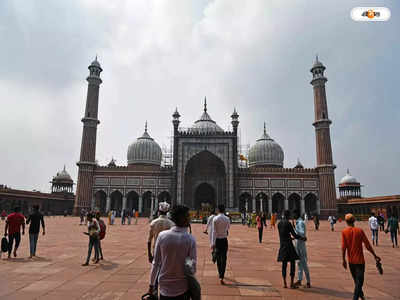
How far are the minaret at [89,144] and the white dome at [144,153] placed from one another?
25.1 ft

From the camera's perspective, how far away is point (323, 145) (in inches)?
1565

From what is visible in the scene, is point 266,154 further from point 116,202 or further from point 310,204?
point 116,202

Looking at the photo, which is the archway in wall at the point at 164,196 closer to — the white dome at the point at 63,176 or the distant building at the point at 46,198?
the distant building at the point at 46,198

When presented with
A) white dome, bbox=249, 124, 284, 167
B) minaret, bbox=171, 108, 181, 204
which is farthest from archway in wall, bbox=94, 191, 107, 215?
white dome, bbox=249, 124, 284, 167

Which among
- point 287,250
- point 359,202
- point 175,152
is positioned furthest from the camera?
point 359,202

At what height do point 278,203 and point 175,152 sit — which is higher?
point 175,152

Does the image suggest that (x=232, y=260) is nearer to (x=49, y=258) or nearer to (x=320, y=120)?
(x=49, y=258)

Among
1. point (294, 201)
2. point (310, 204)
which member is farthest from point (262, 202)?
point (310, 204)

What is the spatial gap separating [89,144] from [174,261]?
40.5 metres

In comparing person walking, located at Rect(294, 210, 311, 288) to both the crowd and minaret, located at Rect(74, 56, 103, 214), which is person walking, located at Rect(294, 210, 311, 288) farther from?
minaret, located at Rect(74, 56, 103, 214)

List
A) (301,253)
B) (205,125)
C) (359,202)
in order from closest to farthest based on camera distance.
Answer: (301,253) < (359,202) < (205,125)

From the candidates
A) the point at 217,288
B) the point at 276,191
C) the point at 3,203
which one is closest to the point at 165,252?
the point at 217,288

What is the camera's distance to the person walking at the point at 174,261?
2.62 m

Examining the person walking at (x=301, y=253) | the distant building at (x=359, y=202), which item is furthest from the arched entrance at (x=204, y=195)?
the person walking at (x=301, y=253)
